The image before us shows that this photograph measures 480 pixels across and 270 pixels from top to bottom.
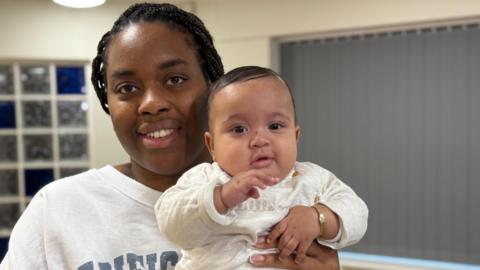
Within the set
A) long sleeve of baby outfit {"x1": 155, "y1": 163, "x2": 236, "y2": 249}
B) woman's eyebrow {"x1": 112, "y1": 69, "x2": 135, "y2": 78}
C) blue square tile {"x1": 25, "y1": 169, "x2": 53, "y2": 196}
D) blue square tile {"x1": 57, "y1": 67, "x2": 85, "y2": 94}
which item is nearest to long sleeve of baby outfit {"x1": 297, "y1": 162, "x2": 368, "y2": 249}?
long sleeve of baby outfit {"x1": 155, "y1": 163, "x2": 236, "y2": 249}

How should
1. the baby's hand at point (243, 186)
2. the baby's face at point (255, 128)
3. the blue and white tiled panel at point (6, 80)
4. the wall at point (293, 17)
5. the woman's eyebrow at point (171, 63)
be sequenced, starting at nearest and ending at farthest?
the baby's hand at point (243, 186), the baby's face at point (255, 128), the woman's eyebrow at point (171, 63), the wall at point (293, 17), the blue and white tiled panel at point (6, 80)

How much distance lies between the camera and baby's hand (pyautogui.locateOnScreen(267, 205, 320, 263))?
84cm

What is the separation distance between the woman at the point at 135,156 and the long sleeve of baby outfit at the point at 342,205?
62 mm

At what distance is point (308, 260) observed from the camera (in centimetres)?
88

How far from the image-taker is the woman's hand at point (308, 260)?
843mm

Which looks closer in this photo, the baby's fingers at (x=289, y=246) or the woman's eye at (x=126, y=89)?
the baby's fingers at (x=289, y=246)

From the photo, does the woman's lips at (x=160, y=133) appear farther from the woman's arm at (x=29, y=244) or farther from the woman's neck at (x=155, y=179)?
the woman's arm at (x=29, y=244)

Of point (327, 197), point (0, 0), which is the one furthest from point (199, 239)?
point (0, 0)

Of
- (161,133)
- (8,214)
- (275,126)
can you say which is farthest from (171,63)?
(8,214)

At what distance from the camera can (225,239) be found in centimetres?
86

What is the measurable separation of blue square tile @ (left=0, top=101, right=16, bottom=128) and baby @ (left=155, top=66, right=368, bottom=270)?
332 centimetres

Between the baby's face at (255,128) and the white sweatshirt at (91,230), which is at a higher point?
the baby's face at (255,128)

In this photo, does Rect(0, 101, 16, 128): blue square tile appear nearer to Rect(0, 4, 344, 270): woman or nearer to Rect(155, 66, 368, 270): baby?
Rect(0, 4, 344, 270): woman

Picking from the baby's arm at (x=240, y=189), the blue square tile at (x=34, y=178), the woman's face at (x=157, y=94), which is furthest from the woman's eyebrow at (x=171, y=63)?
the blue square tile at (x=34, y=178)
